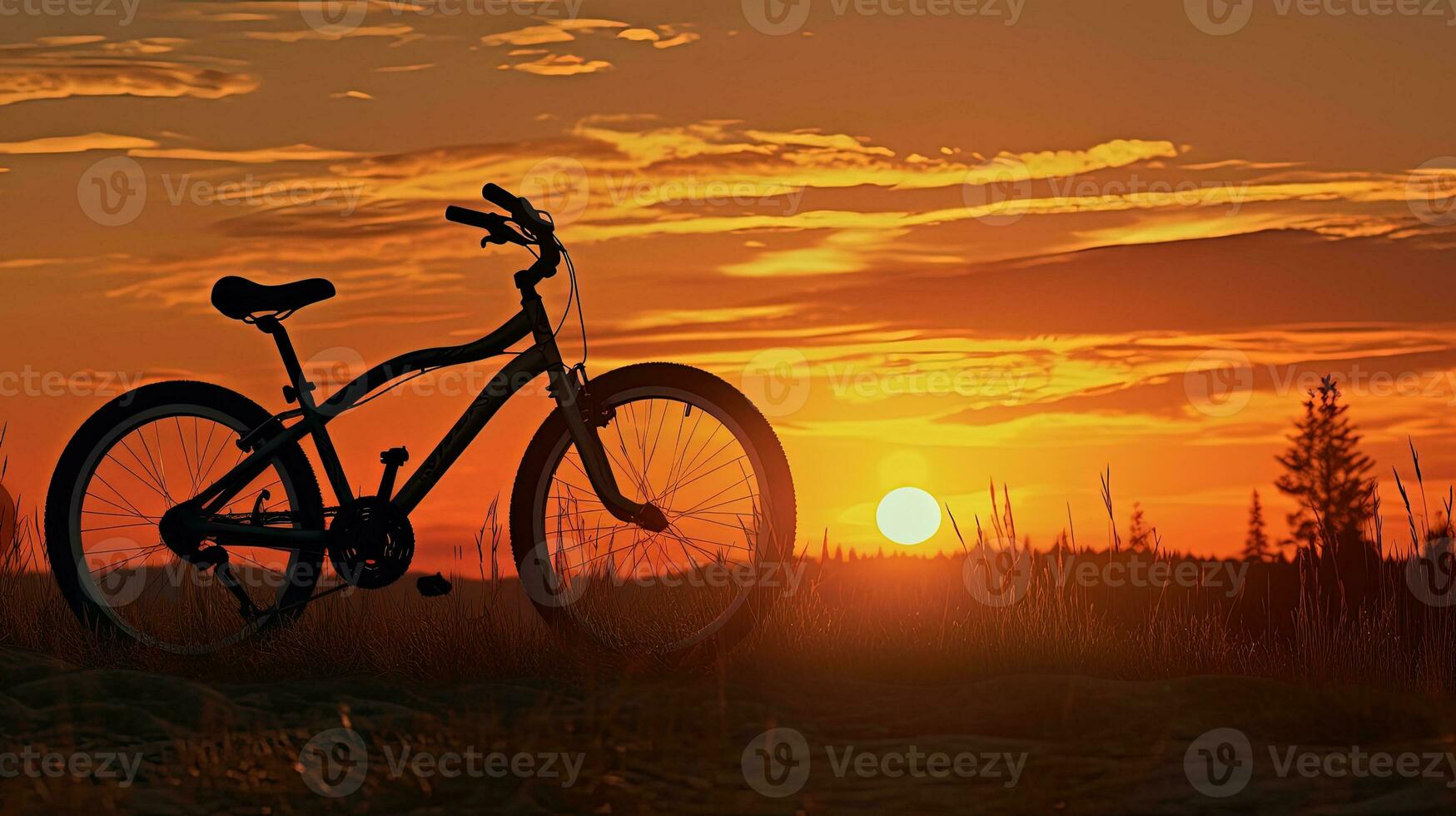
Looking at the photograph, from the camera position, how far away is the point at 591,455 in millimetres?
5863

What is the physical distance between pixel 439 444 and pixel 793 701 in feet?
6.15

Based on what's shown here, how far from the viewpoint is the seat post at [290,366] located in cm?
623

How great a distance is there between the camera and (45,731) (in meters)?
4.86

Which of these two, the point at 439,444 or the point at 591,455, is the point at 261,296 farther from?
the point at 591,455

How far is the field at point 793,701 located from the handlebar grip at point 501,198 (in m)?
1.71

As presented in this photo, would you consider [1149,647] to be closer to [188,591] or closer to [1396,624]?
[1396,624]

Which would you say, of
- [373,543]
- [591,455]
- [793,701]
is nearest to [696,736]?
[793,701]

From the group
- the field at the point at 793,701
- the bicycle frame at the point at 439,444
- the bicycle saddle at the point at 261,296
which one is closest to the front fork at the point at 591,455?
the bicycle frame at the point at 439,444

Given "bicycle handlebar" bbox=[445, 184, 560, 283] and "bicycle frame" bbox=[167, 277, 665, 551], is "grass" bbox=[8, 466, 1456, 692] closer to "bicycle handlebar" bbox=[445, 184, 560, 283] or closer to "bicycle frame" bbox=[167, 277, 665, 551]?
"bicycle frame" bbox=[167, 277, 665, 551]

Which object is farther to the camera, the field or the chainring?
the chainring

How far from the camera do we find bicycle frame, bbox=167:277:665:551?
588 centimetres

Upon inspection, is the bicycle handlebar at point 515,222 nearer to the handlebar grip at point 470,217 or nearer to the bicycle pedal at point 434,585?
the handlebar grip at point 470,217

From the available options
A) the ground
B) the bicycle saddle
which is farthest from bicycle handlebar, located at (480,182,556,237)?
the ground

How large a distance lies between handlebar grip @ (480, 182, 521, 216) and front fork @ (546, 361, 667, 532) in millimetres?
636
